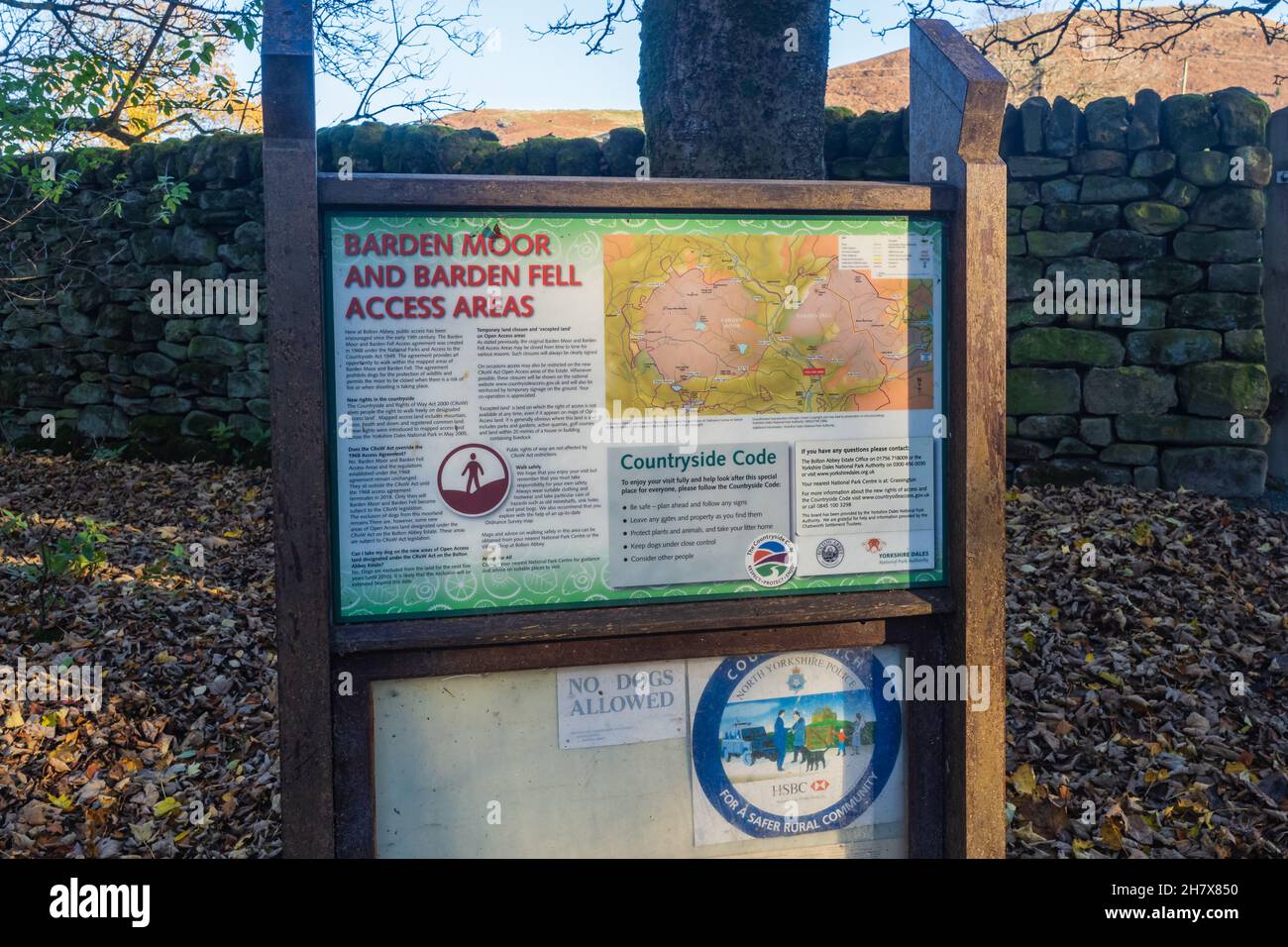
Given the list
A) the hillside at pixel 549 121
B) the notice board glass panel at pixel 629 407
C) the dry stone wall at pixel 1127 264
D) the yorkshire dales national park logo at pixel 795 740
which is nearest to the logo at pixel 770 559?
the notice board glass panel at pixel 629 407

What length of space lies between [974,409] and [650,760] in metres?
0.99

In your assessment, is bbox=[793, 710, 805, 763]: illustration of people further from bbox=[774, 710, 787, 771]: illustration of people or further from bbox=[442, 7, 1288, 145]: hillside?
bbox=[442, 7, 1288, 145]: hillside

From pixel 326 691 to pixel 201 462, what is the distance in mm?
6695

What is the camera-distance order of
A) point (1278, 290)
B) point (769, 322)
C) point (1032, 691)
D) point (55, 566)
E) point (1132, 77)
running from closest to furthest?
point (769, 322)
point (1032, 691)
point (55, 566)
point (1278, 290)
point (1132, 77)

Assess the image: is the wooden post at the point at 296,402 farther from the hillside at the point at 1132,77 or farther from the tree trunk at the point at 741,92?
the hillside at the point at 1132,77

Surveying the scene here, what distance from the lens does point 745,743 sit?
2.30m

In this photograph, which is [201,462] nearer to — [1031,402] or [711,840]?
[1031,402]

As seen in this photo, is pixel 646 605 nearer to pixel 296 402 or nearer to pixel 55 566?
pixel 296 402

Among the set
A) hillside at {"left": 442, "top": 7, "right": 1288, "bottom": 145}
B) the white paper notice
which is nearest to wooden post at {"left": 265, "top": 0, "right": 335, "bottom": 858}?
the white paper notice

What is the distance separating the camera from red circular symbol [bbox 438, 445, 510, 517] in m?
2.11

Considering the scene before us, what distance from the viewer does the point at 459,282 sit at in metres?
2.10

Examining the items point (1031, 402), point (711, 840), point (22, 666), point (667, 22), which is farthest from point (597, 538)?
point (1031, 402)

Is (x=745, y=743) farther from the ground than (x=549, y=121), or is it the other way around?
(x=549, y=121)

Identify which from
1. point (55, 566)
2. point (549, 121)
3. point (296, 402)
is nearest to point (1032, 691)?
point (296, 402)
